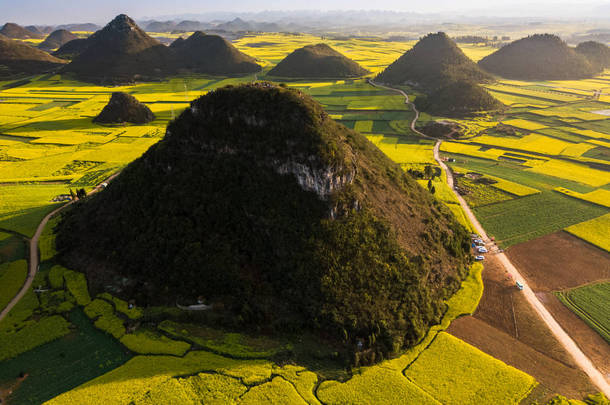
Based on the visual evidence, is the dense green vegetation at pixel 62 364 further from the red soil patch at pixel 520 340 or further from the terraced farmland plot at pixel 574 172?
the terraced farmland plot at pixel 574 172

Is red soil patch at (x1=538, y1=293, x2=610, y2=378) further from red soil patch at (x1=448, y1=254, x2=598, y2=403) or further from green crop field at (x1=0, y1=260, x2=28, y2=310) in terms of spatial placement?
green crop field at (x1=0, y1=260, x2=28, y2=310)

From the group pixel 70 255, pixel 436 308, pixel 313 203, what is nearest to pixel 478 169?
pixel 436 308

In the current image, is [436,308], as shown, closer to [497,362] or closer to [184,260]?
[497,362]

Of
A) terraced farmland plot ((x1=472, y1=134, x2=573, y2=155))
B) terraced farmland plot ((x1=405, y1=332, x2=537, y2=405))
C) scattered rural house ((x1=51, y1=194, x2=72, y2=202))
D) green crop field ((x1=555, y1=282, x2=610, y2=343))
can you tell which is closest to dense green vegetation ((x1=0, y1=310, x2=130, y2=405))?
terraced farmland plot ((x1=405, y1=332, x2=537, y2=405))

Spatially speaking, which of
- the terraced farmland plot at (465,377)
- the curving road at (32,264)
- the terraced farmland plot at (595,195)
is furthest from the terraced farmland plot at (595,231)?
the curving road at (32,264)

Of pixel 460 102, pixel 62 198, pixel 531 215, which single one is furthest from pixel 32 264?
pixel 460 102

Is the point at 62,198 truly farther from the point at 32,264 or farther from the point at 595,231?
the point at 595,231
